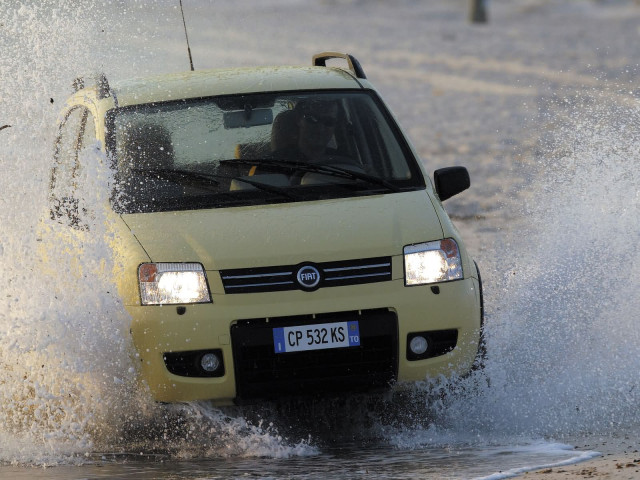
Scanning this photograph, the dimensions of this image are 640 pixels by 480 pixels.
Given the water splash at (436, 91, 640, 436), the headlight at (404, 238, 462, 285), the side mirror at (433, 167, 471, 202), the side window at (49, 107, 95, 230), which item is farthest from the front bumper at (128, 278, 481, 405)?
the side mirror at (433, 167, 471, 202)

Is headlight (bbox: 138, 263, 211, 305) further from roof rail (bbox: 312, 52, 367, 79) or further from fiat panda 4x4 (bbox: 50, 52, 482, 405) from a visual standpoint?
A: roof rail (bbox: 312, 52, 367, 79)

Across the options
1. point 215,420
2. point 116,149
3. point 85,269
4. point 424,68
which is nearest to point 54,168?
Result: point 116,149

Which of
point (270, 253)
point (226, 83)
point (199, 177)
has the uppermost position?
point (226, 83)

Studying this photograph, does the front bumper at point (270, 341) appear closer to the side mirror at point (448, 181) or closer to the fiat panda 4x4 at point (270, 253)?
the fiat panda 4x4 at point (270, 253)

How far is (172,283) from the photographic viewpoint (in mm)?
5934

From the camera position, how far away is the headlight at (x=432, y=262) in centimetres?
610

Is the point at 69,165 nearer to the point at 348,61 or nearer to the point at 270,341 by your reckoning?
the point at 348,61

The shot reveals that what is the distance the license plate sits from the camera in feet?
19.1

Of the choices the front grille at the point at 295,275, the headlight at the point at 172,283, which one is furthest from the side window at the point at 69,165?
the front grille at the point at 295,275

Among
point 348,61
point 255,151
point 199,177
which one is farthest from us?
point 348,61

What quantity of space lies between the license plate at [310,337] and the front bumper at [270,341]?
3 centimetres

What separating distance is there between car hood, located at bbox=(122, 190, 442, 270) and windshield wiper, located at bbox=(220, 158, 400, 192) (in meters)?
0.18

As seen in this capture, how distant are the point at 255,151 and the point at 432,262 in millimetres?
1283

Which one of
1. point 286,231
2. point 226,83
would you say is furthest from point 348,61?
point 286,231
